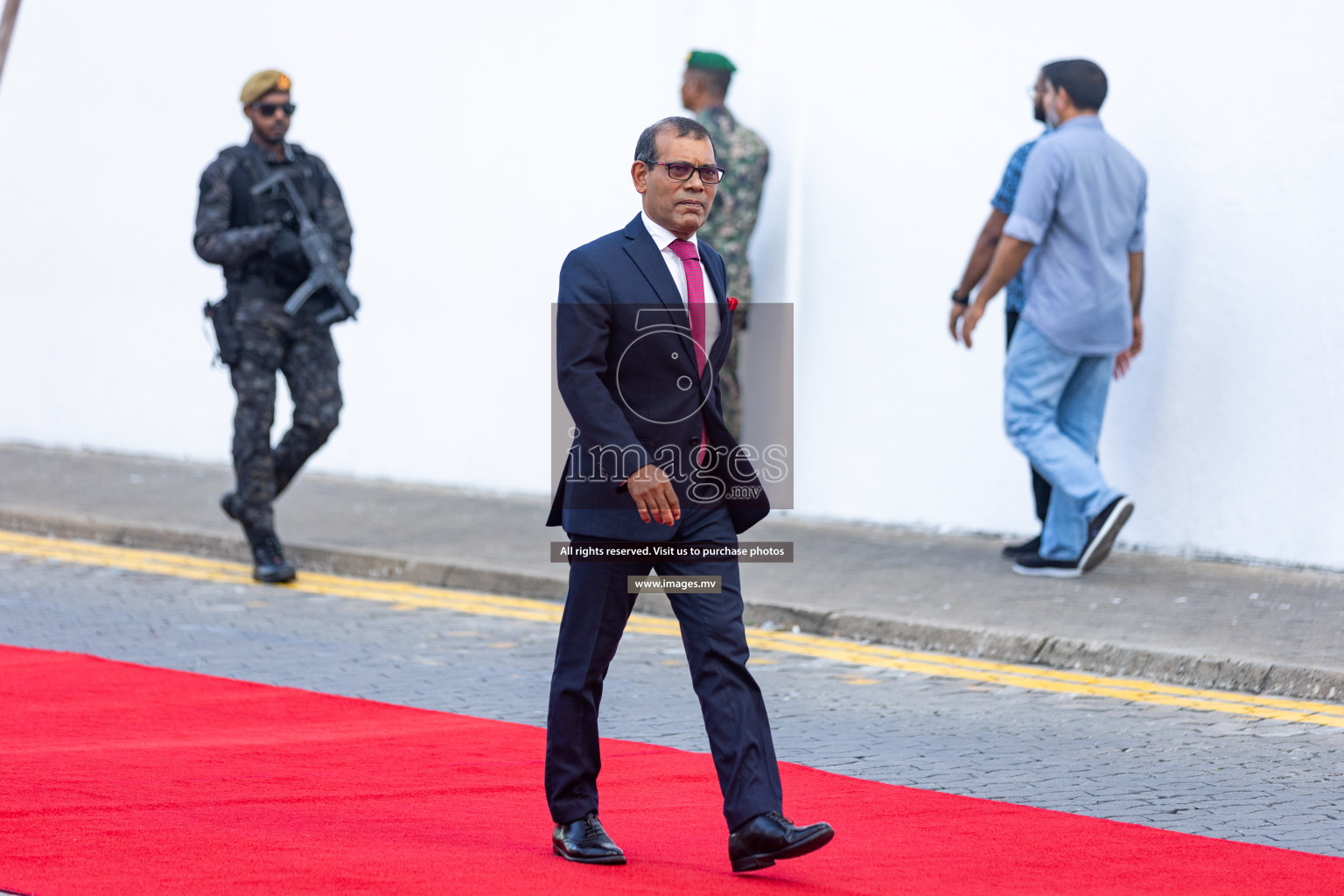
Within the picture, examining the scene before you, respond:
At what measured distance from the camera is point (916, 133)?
31.1ft

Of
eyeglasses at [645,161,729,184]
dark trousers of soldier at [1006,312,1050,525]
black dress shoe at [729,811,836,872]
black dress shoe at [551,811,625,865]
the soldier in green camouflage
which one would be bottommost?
black dress shoe at [551,811,625,865]

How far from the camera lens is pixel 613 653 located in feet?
13.2

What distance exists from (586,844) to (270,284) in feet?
15.3

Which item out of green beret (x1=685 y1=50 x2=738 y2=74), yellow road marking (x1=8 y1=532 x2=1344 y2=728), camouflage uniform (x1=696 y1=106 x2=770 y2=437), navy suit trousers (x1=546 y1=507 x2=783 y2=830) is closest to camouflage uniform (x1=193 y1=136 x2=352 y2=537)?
yellow road marking (x1=8 y1=532 x2=1344 y2=728)

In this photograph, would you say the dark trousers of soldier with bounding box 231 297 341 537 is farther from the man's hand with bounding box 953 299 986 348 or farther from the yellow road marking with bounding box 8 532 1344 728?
the man's hand with bounding box 953 299 986 348

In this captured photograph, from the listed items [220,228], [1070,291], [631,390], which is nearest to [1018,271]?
[1070,291]

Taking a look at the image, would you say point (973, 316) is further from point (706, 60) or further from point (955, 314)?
point (706, 60)

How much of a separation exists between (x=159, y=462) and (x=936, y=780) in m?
8.39

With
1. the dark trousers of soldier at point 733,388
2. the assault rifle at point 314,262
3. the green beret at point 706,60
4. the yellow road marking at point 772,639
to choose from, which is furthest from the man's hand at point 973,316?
the assault rifle at point 314,262

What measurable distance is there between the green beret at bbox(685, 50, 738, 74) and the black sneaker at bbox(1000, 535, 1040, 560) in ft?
9.84

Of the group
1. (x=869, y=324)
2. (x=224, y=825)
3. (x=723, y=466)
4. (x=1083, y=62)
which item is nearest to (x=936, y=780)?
(x=723, y=466)

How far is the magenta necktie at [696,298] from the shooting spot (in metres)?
4.03

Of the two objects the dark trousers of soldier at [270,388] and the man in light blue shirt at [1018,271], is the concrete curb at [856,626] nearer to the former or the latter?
the dark trousers of soldier at [270,388]

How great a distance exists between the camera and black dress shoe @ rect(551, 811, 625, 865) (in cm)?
394
